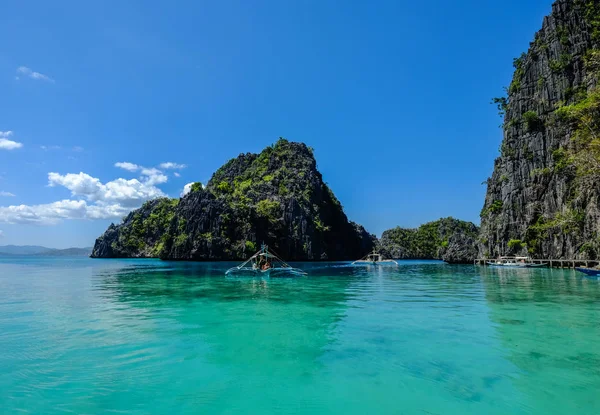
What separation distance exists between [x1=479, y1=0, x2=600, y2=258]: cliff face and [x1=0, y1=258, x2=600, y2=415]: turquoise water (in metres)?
42.4

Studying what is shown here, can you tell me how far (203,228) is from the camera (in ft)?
338

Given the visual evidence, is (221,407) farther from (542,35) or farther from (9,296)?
(542,35)

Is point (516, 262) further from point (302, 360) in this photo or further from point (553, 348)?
point (302, 360)

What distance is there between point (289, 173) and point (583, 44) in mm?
88856

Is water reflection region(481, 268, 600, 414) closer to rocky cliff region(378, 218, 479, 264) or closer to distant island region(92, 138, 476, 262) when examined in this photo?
distant island region(92, 138, 476, 262)

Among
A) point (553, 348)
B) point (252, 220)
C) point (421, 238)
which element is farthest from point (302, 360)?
point (421, 238)

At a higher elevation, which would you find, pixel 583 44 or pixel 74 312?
pixel 583 44

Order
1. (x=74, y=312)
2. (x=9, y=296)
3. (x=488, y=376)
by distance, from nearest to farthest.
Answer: (x=488, y=376)
(x=74, y=312)
(x=9, y=296)

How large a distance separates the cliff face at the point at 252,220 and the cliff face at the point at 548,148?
183 feet

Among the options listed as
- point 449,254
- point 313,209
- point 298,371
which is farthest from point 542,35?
point 298,371

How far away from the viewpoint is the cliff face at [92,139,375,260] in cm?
10334

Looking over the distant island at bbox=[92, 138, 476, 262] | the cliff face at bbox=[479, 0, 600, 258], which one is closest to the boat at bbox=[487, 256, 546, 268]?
the cliff face at bbox=[479, 0, 600, 258]

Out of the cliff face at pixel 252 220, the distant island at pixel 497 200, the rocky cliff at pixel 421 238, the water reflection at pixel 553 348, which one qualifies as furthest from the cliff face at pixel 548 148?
the rocky cliff at pixel 421 238

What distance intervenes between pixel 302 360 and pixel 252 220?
97091 mm
